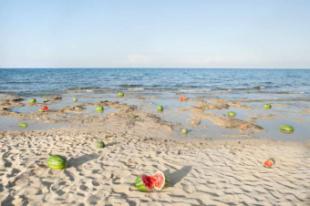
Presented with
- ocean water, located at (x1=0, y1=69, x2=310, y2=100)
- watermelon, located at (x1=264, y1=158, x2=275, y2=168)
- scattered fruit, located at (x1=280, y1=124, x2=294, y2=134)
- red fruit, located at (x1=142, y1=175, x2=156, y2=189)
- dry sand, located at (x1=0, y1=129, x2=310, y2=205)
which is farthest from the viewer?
ocean water, located at (x1=0, y1=69, x2=310, y2=100)

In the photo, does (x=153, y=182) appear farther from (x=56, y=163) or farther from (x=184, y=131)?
(x=184, y=131)

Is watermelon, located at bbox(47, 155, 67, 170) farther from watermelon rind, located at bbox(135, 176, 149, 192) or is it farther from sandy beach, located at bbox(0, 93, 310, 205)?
watermelon rind, located at bbox(135, 176, 149, 192)

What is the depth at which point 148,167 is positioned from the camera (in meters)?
7.07

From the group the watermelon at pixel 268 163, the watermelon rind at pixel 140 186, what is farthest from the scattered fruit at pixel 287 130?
the watermelon rind at pixel 140 186

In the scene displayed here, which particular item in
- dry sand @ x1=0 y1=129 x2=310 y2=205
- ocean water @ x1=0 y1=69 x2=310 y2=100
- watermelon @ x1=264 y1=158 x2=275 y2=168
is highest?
ocean water @ x1=0 y1=69 x2=310 y2=100

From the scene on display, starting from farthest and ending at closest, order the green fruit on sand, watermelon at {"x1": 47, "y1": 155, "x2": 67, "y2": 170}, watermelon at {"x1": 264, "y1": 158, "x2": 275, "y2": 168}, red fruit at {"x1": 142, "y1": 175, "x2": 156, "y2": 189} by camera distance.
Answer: the green fruit on sand → watermelon at {"x1": 264, "y1": 158, "x2": 275, "y2": 168} → watermelon at {"x1": 47, "y1": 155, "x2": 67, "y2": 170} → red fruit at {"x1": 142, "y1": 175, "x2": 156, "y2": 189}

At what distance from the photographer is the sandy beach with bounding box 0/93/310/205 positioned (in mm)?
5480

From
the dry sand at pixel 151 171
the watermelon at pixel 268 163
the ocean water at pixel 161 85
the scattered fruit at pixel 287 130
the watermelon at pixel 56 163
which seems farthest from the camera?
the ocean water at pixel 161 85

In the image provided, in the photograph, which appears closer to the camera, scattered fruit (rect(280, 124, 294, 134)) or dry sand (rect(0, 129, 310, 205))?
dry sand (rect(0, 129, 310, 205))

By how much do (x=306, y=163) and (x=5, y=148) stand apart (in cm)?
914

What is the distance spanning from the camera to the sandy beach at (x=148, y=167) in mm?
5480

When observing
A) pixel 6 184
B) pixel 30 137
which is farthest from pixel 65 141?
pixel 6 184

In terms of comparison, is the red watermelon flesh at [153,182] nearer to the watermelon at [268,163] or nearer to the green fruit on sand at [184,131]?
the watermelon at [268,163]

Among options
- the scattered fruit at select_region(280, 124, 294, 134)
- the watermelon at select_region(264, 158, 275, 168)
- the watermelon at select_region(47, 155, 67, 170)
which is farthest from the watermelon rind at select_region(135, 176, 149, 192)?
the scattered fruit at select_region(280, 124, 294, 134)
